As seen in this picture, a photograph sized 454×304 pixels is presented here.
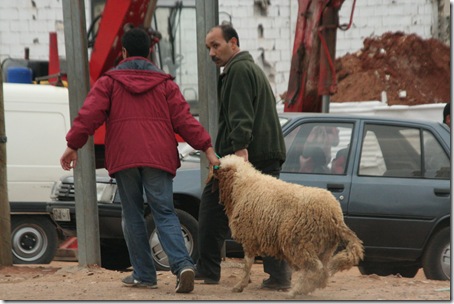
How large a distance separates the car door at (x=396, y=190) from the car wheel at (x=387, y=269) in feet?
2.71

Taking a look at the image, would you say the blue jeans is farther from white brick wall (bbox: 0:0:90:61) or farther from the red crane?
white brick wall (bbox: 0:0:90:61)

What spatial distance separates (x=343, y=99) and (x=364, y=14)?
2288 millimetres

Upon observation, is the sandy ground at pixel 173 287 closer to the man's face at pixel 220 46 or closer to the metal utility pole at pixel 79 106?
the metal utility pole at pixel 79 106

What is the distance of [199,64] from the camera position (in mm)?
10117

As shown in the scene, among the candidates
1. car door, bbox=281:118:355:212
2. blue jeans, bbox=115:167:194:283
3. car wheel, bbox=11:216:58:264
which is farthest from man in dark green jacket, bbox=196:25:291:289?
car wheel, bbox=11:216:58:264

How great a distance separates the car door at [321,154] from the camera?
10688 mm

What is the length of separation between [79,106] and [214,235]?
1815 mm

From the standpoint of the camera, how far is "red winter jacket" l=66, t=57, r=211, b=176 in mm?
8148

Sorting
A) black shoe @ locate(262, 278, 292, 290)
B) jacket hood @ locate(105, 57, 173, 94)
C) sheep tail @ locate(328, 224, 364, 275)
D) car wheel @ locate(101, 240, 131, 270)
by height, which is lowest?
car wheel @ locate(101, 240, 131, 270)

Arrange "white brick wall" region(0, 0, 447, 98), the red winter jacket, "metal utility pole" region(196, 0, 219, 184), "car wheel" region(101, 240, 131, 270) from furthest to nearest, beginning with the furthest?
1. "white brick wall" region(0, 0, 447, 98)
2. "car wheel" region(101, 240, 131, 270)
3. "metal utility pole" region(196, 0, 219, 184)
4. the red winter jacket

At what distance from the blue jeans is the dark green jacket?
1.89 feet

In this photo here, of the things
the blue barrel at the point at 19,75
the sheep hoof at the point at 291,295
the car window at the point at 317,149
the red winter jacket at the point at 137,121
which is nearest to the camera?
the sheep hoof at the point at 291,295

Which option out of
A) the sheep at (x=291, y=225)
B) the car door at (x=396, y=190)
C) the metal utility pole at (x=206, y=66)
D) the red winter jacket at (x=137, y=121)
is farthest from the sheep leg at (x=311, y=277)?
the car door at (x=396, y=190)

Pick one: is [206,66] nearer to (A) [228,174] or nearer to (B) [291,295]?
(A) [228,174]
